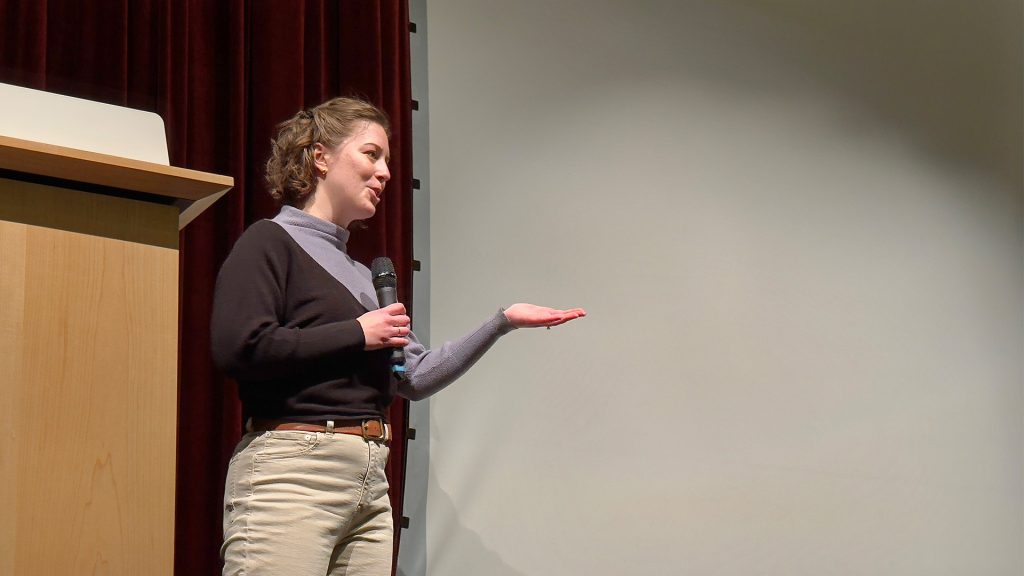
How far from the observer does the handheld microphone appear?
176 centimetres

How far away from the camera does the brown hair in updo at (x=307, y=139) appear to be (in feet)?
6.37

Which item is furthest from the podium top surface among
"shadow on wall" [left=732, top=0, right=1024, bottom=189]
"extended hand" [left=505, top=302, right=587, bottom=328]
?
"shadow on wall" [left=732, top=0, right=1024, bottom=189]

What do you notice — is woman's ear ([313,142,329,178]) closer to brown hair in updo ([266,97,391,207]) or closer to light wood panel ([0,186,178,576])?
brown hair in updo ([266,97,391,207])

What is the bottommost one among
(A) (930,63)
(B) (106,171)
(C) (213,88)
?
(B) (106,171)

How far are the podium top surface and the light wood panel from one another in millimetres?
31

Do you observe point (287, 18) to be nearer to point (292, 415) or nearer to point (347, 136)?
point (347, 136)

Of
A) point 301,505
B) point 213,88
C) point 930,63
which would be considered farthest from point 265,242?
point 930,63

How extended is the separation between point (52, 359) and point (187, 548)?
3.59 ft

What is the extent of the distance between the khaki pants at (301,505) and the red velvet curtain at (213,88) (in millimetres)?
742

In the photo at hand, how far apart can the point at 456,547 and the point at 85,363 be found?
1.41m

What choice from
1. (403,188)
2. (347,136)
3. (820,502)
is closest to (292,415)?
(347,136)

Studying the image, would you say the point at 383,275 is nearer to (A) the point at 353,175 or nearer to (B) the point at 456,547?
(A) the point at 353,175

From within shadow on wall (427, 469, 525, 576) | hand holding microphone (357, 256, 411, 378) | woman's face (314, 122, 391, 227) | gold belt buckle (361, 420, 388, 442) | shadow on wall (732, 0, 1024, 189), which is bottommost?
shadow on wall (427, 469, 525, 576)

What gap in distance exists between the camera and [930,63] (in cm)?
357
